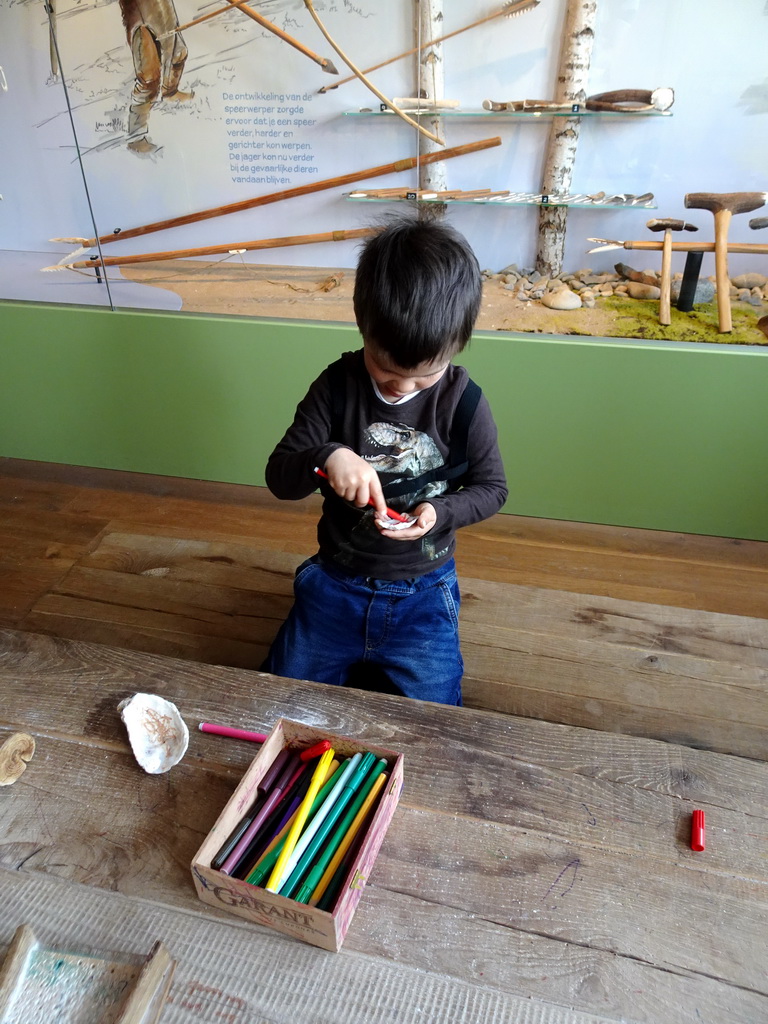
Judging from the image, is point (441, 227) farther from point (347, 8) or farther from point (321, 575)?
point (347, 8)

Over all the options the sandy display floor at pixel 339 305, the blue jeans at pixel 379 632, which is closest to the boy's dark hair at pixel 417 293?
the blue jeans at pixel 379 632

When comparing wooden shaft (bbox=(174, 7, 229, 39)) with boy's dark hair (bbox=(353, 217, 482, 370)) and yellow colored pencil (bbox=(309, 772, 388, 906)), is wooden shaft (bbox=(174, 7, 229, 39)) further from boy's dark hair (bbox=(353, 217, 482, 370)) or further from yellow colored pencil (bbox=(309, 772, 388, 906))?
yellow colored pencil (bbox=(309, 772, 388, 906))

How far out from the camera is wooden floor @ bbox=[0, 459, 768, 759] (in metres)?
1.35

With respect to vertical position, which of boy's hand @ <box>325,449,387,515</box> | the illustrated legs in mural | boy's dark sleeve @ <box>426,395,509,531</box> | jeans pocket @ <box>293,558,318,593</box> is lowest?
jeans pocket @ <box>293,558,318,593</box>

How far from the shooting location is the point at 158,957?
65 cm

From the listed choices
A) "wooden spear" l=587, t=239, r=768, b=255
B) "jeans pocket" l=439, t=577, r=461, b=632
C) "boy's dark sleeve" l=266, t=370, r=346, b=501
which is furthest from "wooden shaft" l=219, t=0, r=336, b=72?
"jeans pocket" l=439, t=577, r=461, b=632

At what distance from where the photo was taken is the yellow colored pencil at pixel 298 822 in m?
0.68

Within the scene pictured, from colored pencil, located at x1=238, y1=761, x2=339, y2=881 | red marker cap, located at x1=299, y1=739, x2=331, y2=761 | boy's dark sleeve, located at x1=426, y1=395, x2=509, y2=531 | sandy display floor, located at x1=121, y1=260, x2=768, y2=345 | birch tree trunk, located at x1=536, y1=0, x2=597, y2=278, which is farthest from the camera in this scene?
sandy display floor, located at x1=121, y1=260, x2=768, y2=345

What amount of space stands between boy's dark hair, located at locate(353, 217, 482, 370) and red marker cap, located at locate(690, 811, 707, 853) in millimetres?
668

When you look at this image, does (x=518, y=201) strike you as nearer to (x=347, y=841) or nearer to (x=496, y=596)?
(x=496, y=596)

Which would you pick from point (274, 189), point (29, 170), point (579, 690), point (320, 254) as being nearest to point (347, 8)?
point (274, 189)

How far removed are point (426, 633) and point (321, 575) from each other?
0.23 m

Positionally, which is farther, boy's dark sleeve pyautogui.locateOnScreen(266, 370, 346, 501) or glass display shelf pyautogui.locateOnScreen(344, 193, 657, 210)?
glass display shelf pyautogui.locateOnScreen(344, 193, 657, 210)

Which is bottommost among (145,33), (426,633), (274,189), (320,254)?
(426,633)
